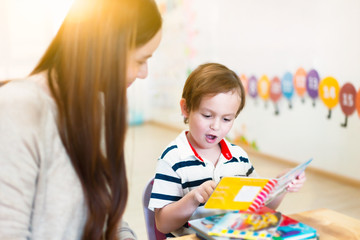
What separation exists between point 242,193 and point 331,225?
25cm

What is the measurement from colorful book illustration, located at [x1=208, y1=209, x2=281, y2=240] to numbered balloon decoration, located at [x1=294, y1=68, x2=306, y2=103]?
2.67m

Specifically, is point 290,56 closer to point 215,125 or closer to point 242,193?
point 215,125

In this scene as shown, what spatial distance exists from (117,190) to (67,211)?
10 centimetres

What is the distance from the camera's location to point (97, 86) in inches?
26.3

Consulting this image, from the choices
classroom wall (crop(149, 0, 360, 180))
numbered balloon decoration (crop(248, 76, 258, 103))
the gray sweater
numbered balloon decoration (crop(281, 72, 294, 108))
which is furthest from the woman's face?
numbered balloon decoration (crop(248, 76, 258, 103))

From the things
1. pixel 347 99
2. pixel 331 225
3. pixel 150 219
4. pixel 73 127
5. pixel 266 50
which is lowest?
pixel 150 219

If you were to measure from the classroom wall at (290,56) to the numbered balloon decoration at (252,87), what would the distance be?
1.6 inches

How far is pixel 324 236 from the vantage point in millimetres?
833

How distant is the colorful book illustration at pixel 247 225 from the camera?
770mm

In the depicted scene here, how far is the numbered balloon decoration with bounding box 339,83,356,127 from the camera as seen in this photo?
293 centimetres

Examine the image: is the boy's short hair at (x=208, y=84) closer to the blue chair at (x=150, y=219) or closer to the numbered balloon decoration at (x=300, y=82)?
the blue chair at (x=150, y=219)

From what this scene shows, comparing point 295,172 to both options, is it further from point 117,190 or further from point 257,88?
point 257,88

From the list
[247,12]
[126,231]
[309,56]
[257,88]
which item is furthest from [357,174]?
[126,231]

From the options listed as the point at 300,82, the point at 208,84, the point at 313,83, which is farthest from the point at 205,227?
the point at 300,82
